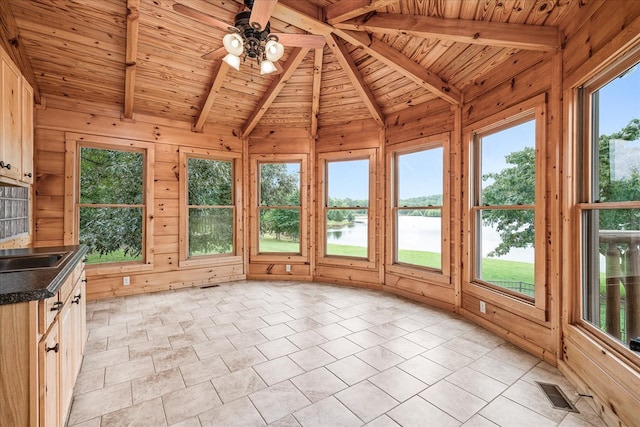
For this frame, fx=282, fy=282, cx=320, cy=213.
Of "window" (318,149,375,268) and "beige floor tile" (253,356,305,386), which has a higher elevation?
"window" (318,149,375,268)

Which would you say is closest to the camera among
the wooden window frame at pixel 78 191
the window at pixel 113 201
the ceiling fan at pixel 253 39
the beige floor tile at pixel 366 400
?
the beige floor tile at pixel 366 400

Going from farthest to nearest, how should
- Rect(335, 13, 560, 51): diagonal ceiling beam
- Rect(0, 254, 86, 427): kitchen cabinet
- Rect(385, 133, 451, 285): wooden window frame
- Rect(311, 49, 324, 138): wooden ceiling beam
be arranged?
1. Rect(385, 133, 451, 285): wooden window frame
2. Rect(311, 49, 324, 138): wooden ceiling beam
3. Rect(335, 13, 560, 51): diagonal ceiling beam
4. Rect(0, 254, 86, 427): kitchen cabinet

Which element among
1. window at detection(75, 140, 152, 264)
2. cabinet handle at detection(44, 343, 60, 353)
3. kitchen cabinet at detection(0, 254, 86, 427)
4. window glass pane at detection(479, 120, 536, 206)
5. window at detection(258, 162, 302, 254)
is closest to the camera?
kitchen cabinet at detection(0, 254, 86, 427)

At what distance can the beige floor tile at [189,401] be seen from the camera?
71.5 inches

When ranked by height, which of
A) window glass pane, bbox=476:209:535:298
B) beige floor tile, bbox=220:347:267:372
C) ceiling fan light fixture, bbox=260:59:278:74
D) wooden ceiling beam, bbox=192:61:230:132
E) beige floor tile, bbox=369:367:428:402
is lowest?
beige floor tile, bbox=369:367:428:402

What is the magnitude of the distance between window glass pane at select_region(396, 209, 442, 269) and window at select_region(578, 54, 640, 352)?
6.02ft

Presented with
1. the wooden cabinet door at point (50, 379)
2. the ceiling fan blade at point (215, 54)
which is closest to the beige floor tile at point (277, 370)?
the wooden cabinet door at point (50, 379)

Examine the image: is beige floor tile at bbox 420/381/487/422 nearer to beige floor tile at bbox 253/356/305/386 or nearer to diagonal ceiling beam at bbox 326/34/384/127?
beige floor tile at bbox 253/356/305/386

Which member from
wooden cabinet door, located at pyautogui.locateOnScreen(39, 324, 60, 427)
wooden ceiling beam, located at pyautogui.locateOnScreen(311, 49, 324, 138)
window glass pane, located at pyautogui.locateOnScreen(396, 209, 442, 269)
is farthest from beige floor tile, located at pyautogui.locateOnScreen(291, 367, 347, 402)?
wooden ceiling beam, located at pyautogui.locateOnScreen(311, 49, 324, 138)

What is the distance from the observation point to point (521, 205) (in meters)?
2.84

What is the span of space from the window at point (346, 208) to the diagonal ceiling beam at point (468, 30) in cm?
217

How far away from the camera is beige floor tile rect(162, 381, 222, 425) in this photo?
71.5 inches

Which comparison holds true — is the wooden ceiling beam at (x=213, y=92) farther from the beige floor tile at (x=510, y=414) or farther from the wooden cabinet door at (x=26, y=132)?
the beige floor tile at (x=510, y=414)

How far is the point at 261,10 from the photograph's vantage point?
2.02 meters
